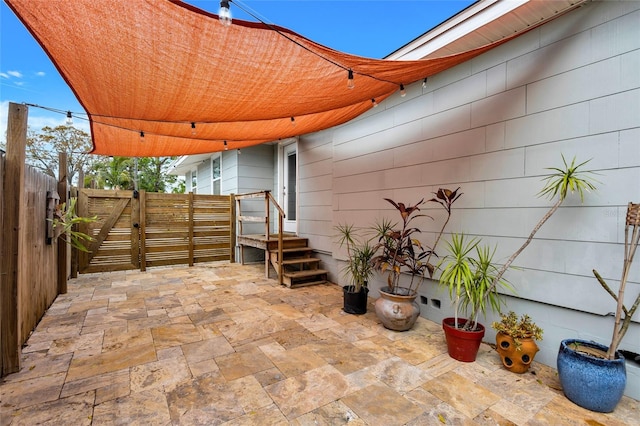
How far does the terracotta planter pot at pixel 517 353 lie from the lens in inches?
85.1

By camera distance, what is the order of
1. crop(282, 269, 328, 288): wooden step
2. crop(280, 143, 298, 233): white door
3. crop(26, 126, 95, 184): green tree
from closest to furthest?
crop(282, 269, 328, 288): wooden step
crop(280, 143, 298, 233): white door
crop(26, 126, 95, 184): green tree

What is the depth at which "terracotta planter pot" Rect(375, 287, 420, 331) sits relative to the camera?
2850mm

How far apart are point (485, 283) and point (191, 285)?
424 cm

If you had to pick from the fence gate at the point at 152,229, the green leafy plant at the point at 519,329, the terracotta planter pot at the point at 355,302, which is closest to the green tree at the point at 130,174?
the fence gate at the point at 152,229

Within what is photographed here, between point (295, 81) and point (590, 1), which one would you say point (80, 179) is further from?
point (590, 1)

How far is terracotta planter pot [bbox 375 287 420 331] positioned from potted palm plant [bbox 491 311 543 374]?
2.49 ft

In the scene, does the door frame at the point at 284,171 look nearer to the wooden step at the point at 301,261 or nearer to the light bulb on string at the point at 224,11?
the wooden step at the point at 301,261

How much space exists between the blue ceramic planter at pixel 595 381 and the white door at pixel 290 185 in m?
4.76

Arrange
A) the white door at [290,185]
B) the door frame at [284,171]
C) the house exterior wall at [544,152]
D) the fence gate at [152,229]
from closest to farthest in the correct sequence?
the house exterior wall at [544,152] → the fence gate at [152,229] → the white door at [290,185] → the door frame at [284,171]

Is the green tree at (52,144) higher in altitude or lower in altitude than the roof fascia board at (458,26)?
higher

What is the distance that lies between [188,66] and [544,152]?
2.99 meters

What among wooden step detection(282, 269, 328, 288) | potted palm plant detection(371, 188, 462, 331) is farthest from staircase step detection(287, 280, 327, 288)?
potted palm plant detection(371, 188, 462, 331)

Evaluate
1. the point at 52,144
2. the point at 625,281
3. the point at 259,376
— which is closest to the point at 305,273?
the point at 259,376

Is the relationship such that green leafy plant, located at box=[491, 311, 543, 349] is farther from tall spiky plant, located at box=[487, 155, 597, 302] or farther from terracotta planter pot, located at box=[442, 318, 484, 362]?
tall spiky plant, located at box=[487, 155, 597, 302]
